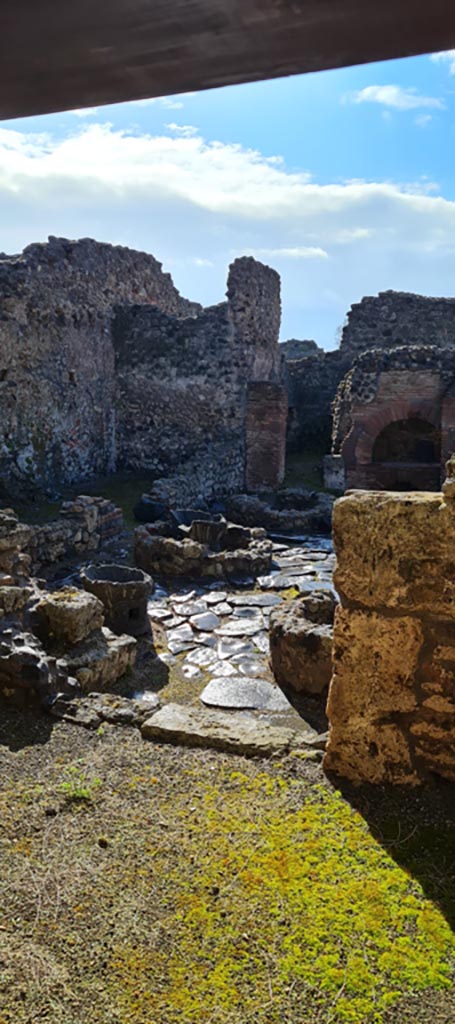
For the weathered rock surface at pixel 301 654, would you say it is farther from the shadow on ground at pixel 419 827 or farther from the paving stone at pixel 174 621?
the shadow on ground at pixel 419 827

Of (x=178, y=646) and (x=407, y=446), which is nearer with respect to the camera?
(x=178, y=646)

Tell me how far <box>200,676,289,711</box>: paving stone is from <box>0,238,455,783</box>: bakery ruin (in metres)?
0.03

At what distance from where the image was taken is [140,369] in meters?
18.1

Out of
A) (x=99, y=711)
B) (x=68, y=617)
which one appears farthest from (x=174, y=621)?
(x=99, y=711)

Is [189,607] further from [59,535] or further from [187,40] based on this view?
[187,40]

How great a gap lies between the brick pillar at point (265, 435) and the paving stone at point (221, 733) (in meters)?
14.0

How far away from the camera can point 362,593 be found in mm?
3094

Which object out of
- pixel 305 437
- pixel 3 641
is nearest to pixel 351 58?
pixel 3 641

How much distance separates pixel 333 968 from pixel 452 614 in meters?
1.46

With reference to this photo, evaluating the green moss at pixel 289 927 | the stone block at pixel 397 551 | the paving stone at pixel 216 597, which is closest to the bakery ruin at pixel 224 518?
the stone block at pixel 397 551

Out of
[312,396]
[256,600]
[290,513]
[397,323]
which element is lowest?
[256,600]

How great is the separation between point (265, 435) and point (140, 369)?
3.81 metres

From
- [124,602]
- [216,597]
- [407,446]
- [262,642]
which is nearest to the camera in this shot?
[262,642]

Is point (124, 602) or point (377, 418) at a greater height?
point (377, 418)
